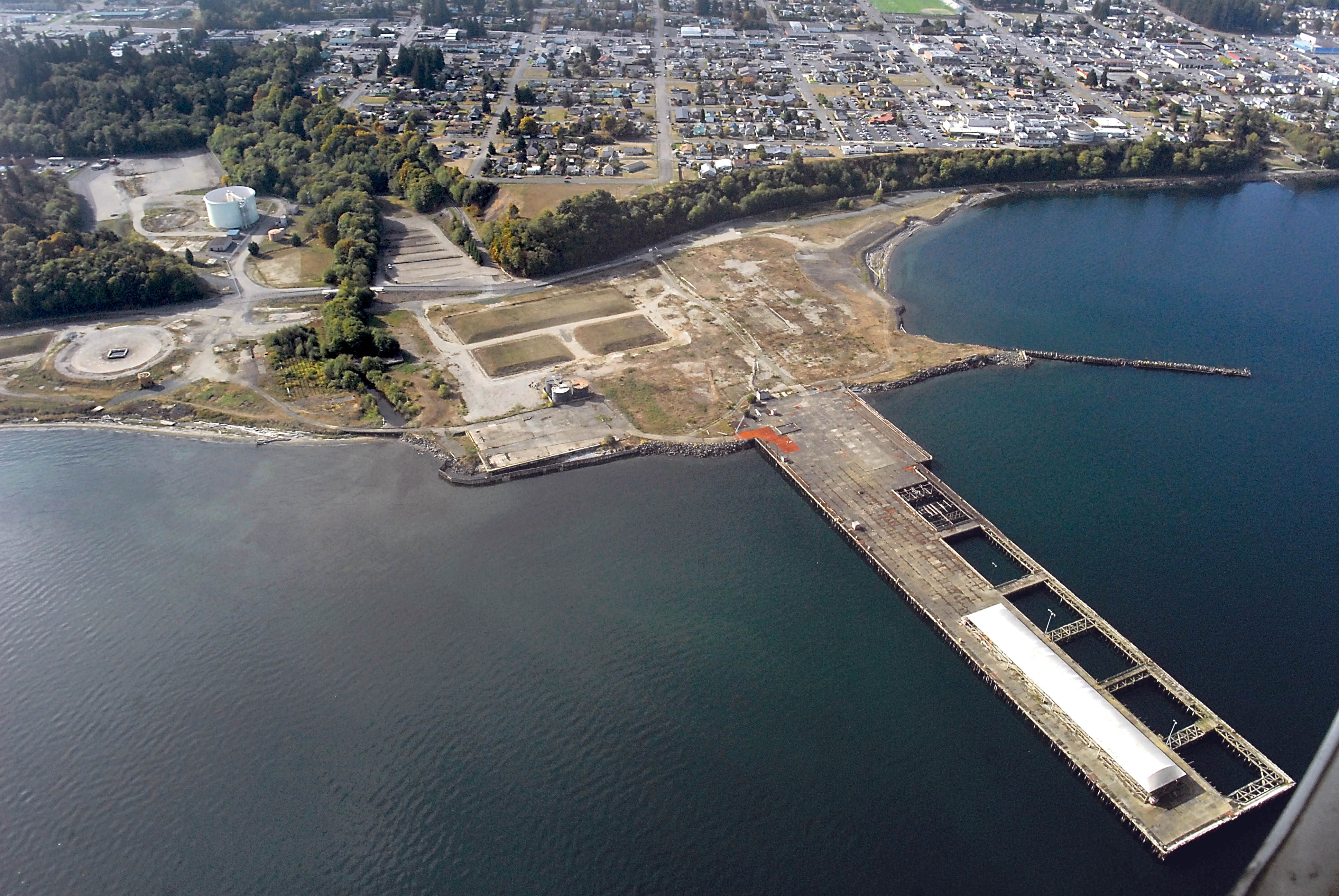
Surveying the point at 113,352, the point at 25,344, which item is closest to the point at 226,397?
the point at 113,352

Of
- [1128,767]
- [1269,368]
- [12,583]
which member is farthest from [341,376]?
[1269,368]

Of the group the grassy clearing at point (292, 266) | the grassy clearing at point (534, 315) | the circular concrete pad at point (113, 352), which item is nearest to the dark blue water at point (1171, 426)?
the grassy clearing at point (534, 315)

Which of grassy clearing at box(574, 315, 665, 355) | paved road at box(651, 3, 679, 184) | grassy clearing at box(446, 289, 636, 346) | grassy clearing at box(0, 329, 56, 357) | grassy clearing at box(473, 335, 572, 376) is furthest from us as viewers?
paved road at box(651, 3, 679, 184)

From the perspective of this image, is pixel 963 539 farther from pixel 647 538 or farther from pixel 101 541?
pixel 101 541

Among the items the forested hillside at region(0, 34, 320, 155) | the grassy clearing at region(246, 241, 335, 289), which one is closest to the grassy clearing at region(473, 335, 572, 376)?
the grassy clearing at region(246, 241, 335, 289)

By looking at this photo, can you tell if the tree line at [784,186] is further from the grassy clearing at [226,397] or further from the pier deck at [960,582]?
the pier deck at [960,582]

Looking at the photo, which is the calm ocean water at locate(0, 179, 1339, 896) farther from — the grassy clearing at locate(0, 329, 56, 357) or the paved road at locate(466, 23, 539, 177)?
the paved road at locate(466, 23, 539, 177)
